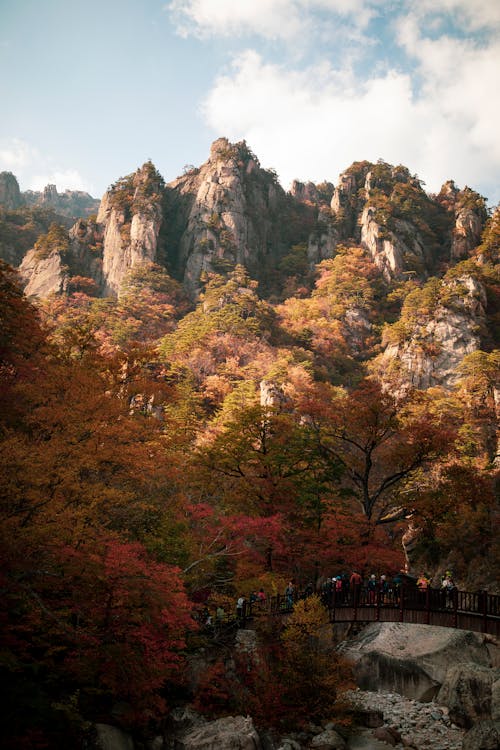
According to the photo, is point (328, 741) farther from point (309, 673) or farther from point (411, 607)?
point (411, 607)

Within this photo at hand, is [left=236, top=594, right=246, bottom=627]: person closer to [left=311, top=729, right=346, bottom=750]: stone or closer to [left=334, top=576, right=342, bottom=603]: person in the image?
[left=334, top=576, right=342, bottom=603]: person

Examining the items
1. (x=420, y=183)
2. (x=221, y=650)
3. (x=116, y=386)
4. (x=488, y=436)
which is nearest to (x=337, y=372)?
(x=488, y=436)

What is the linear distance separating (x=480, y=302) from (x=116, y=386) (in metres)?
46.9

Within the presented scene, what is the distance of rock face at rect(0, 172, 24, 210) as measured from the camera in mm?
124125

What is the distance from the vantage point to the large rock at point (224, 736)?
11475 millimetres

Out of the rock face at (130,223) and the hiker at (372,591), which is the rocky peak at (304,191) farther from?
the hiker at (372,591)

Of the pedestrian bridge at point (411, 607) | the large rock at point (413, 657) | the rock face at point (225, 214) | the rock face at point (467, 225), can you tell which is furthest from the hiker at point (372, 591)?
the rock face at point (467, 225)

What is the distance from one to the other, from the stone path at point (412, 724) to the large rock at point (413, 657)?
40 centimetres

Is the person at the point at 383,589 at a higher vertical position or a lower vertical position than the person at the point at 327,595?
higher

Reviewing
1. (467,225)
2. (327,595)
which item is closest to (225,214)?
(467,225)

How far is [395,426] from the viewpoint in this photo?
21516mm

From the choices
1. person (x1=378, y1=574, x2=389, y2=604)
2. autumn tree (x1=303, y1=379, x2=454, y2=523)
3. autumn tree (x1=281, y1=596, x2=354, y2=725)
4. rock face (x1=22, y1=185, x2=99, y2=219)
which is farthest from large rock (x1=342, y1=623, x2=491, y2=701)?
rock face (x1=22, y1=185, x2=99, y2=219)

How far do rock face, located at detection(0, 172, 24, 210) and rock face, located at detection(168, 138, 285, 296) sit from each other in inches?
1978

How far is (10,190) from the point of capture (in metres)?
126
